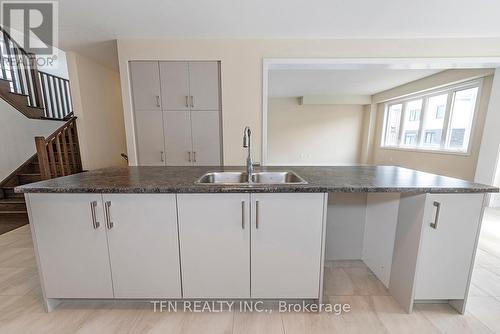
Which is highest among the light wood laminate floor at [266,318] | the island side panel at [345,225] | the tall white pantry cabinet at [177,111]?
the tall white pantry cabinet at [177,111]

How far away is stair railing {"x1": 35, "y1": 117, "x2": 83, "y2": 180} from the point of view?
2604mm

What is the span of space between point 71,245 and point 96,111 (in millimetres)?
2956

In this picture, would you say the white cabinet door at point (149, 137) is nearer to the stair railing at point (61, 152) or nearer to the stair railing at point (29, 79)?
the stair railing at point (61, 152)

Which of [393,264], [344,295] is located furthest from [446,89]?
[344,295]

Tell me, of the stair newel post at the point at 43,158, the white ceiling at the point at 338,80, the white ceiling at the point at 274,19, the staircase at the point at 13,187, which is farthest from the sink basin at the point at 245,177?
the staircase at the point at 13,187

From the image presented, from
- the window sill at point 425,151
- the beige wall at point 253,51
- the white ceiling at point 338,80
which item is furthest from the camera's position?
the white ceiling at point 338,80

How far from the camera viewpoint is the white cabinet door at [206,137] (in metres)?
2.77

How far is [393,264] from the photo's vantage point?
153cm

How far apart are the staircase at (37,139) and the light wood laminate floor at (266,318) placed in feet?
5.75

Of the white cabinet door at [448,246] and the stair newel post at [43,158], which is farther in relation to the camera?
the stair newel post at [43,158]

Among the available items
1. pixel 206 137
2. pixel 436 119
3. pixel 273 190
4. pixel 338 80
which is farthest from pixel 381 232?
pixel 436 119

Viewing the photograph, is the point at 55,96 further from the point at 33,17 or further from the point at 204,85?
the point at 204,85

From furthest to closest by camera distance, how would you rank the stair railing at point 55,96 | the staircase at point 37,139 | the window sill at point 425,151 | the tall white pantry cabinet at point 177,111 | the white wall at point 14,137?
the stair railing at point 55,96, the window sill at point 425,151, the white wall at point 14,137, the staircase at point 37,139, the tall white pantry cabinet at point 177,111

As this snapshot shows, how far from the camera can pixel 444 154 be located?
4172 millimetres
